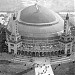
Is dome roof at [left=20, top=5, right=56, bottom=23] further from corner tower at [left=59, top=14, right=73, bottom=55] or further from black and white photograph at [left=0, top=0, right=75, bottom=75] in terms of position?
corner tower at [left=59, top=14, right=73, bottom=55]

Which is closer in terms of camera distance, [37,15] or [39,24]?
[39,24]

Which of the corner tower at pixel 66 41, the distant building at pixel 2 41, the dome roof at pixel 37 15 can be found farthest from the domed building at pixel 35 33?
the distant building at pixel 2 41

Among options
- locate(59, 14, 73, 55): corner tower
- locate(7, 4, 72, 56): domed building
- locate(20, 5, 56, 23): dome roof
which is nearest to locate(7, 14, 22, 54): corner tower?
locate(7, 4, 72, 56): domed building

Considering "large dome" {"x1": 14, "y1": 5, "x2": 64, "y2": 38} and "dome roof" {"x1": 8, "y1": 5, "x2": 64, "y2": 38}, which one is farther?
"large dome" {"x1": 14, "y1": 5, "x2": 64, "y2": 38}

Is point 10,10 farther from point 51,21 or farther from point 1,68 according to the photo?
point 1,68

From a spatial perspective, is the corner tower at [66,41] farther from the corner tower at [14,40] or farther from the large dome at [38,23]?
the corner tower at [14,40]

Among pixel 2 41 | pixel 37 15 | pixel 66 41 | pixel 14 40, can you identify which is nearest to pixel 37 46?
pixel 14 40

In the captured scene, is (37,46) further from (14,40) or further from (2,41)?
(2,41)

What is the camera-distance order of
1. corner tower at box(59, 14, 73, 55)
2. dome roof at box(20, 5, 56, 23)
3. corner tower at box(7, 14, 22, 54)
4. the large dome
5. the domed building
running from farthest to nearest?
dome roof at box(20, 5, 56, 23), the large dome, corner tower at box(59, 14, 73, 55), the domed building, corner tower at box(7, 14, 22, 54)

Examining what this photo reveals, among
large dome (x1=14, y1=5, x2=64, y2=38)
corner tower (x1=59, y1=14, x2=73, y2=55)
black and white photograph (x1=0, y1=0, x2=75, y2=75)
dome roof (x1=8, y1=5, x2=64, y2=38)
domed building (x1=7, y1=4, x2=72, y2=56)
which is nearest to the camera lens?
black and white photograph (x1=0, y1=0, x2=75, y2=75)
